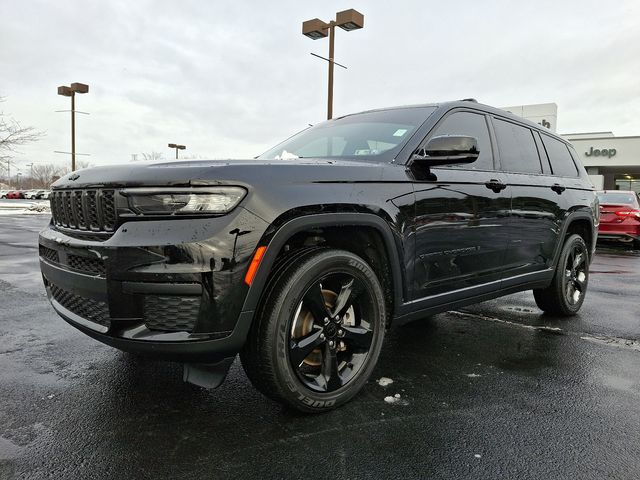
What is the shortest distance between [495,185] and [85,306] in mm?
2842

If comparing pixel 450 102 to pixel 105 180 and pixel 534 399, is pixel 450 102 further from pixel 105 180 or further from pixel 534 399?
pixel 105 180

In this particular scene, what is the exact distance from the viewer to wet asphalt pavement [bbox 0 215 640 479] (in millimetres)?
2064

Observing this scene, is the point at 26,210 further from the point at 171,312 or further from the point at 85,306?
the point at 171,312

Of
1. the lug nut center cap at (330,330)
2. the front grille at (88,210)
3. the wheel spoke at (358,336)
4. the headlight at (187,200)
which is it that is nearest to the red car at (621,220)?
the wheel spoke at (358,336)

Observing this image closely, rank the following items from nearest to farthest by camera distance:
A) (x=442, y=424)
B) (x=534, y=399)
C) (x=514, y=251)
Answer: (x=442, y=424)
(x=534, y=399)
(x=514, y=251)

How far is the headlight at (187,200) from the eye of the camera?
2094 millimetres

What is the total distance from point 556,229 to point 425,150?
2133mm

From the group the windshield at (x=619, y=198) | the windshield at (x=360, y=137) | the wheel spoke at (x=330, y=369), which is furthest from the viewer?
the windshield at (x=619, y=198)

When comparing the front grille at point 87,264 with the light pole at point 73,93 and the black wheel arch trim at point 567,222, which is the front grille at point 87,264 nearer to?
the black wheel arch trim at point 567,222

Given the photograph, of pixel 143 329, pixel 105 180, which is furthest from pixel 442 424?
pixel 105 180

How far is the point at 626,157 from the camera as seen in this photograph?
1252 inches

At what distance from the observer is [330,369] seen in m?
2.56

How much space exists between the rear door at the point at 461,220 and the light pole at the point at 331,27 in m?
9.90

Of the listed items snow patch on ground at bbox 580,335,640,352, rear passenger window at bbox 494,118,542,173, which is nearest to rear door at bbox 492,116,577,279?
rear passenger window at bbox 494,118,542,173
